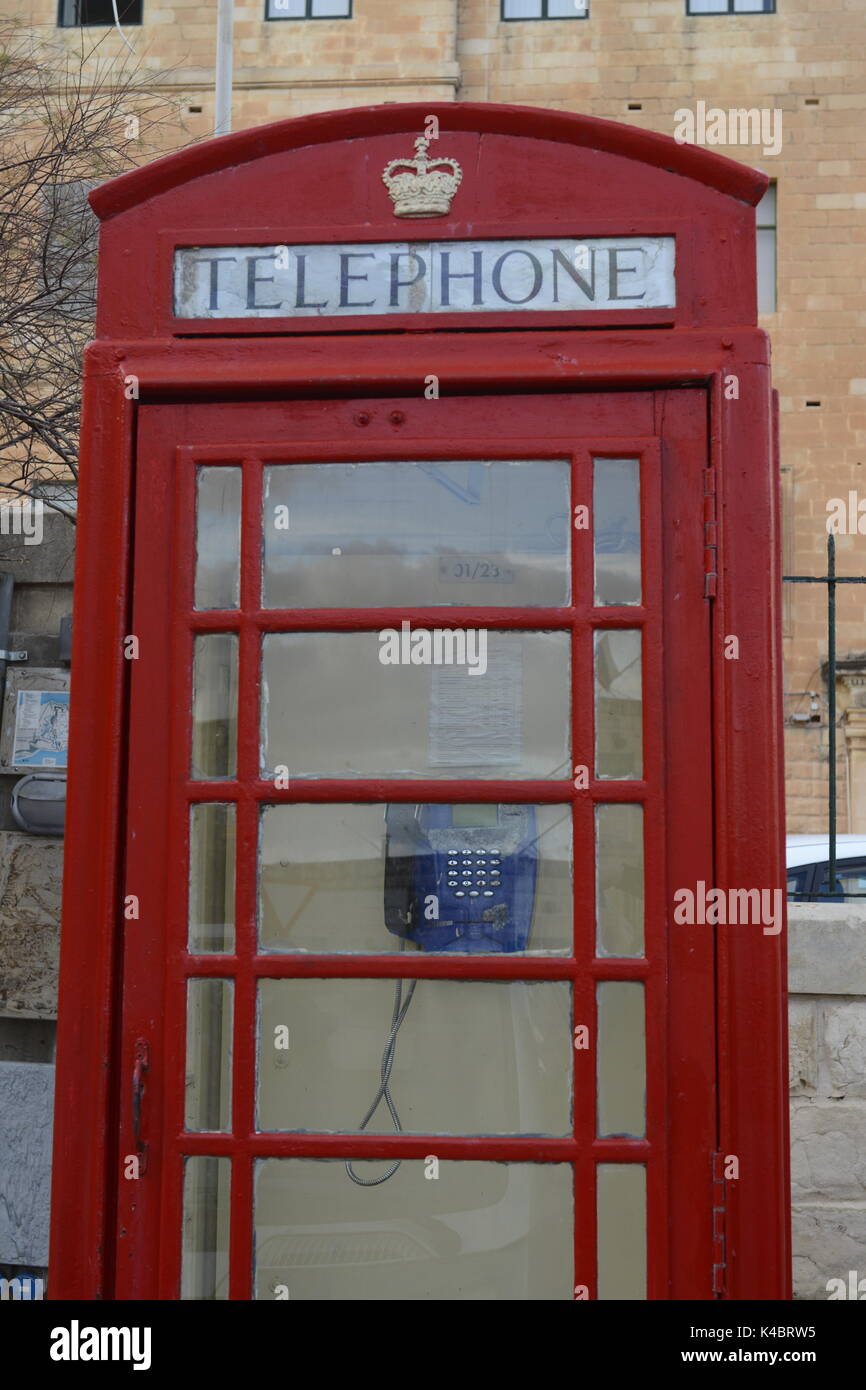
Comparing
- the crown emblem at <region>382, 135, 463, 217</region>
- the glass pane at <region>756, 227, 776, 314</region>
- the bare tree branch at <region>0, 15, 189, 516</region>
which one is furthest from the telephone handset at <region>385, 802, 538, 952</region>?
the glass pane at <region>756, 227, 776, 314</region>

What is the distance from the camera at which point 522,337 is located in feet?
8.21

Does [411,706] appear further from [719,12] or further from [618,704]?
[719,12]

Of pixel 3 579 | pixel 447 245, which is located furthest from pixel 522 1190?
pixel 3 579

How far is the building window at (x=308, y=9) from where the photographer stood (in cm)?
1370

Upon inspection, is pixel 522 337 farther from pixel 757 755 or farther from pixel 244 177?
pixel 757 755

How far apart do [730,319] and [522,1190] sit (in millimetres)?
1738

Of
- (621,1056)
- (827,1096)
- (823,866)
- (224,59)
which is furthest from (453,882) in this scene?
(224,59)

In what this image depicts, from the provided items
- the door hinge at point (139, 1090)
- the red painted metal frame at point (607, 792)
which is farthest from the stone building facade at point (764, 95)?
the door hinge at point (139, 1090)

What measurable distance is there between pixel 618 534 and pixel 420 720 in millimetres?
538

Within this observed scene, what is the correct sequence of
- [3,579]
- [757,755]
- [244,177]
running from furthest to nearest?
[3,579] → [244,177] → [757,755]

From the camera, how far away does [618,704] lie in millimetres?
2488

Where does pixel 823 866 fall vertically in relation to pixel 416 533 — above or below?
below

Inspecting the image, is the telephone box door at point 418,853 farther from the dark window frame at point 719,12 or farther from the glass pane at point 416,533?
the dark window frame at point 719,12

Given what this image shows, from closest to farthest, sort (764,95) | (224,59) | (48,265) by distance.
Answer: (48,265) → (224,59) → (764,95)
